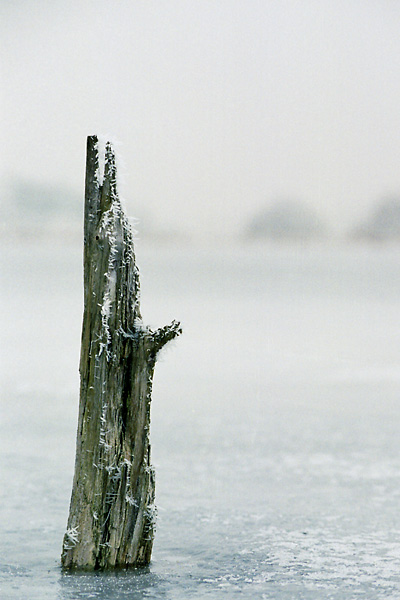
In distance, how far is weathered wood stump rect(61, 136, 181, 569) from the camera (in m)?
7.09

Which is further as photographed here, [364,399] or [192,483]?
[364,399]

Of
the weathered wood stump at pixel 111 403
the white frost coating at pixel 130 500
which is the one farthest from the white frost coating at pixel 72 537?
the white frost coating at pixel 130 500

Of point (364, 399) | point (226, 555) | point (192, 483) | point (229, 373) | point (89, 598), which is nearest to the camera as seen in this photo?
point (89, 598)

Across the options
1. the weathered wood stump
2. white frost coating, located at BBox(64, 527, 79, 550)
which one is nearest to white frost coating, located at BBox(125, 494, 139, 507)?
the weathered wood stump

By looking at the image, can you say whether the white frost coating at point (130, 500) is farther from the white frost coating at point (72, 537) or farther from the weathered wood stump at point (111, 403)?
the white frost coating at point (72, 537)

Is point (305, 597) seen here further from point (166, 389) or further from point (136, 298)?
point (166, 389)

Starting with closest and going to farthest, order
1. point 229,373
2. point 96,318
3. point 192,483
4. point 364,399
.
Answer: point 96,318
point 192,483
point 364,399
point 229,373

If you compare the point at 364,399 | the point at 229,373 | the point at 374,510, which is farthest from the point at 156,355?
the point at 229,373

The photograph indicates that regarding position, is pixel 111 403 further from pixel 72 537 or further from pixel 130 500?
pixel 72 537

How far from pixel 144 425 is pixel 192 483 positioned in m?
5.21

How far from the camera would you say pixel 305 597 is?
22.5ft

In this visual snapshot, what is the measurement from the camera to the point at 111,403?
712 cm

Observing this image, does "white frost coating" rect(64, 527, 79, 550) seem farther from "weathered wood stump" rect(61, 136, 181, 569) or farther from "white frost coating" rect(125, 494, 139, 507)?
"white frost coating" rect(125, 494, 139, 507)

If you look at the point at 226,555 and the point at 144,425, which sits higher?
the point at 144,425
